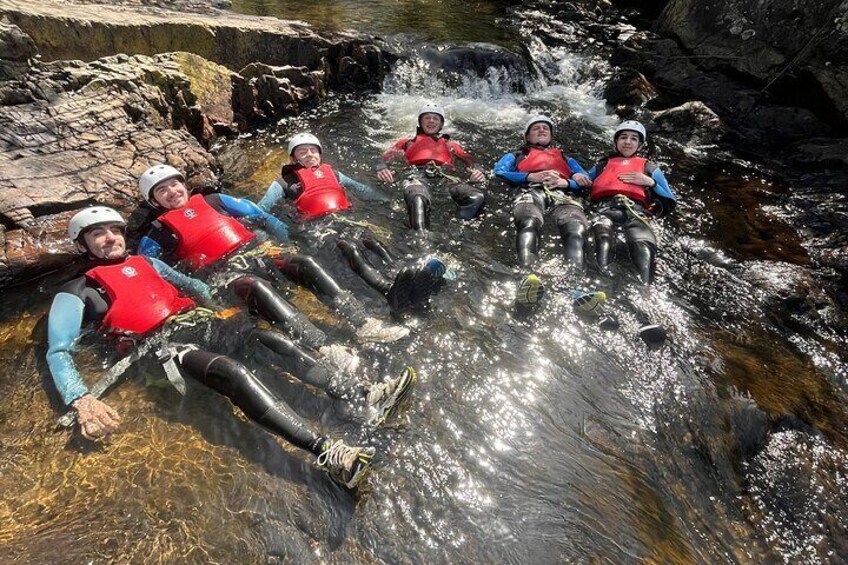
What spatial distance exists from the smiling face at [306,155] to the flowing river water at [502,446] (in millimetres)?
1143

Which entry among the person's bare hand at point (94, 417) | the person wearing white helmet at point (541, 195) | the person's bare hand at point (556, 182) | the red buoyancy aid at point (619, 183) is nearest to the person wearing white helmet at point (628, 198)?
the red buoyancy aid at point (619, 183)

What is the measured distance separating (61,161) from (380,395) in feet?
18.2

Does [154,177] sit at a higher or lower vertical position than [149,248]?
higher

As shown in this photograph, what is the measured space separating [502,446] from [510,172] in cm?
489

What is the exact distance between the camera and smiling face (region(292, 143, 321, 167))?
6.68 metres

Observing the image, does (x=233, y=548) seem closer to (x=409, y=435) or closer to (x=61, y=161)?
(x=409, y=435)

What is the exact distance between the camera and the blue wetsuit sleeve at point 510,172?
739 cm

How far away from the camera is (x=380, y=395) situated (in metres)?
3.90

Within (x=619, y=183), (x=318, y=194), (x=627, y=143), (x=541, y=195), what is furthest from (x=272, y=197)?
(x=627, y=143)

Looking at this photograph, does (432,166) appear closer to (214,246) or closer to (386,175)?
(386,175)

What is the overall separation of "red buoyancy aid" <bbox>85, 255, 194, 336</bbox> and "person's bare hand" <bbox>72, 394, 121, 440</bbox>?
2.46 feet

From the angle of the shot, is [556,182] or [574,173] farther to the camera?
[574,173]

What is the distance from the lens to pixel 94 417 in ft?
12.3

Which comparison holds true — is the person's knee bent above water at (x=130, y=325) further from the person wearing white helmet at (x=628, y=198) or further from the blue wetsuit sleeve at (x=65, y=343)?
the person wearing white helmet at (x=628, y=198)
